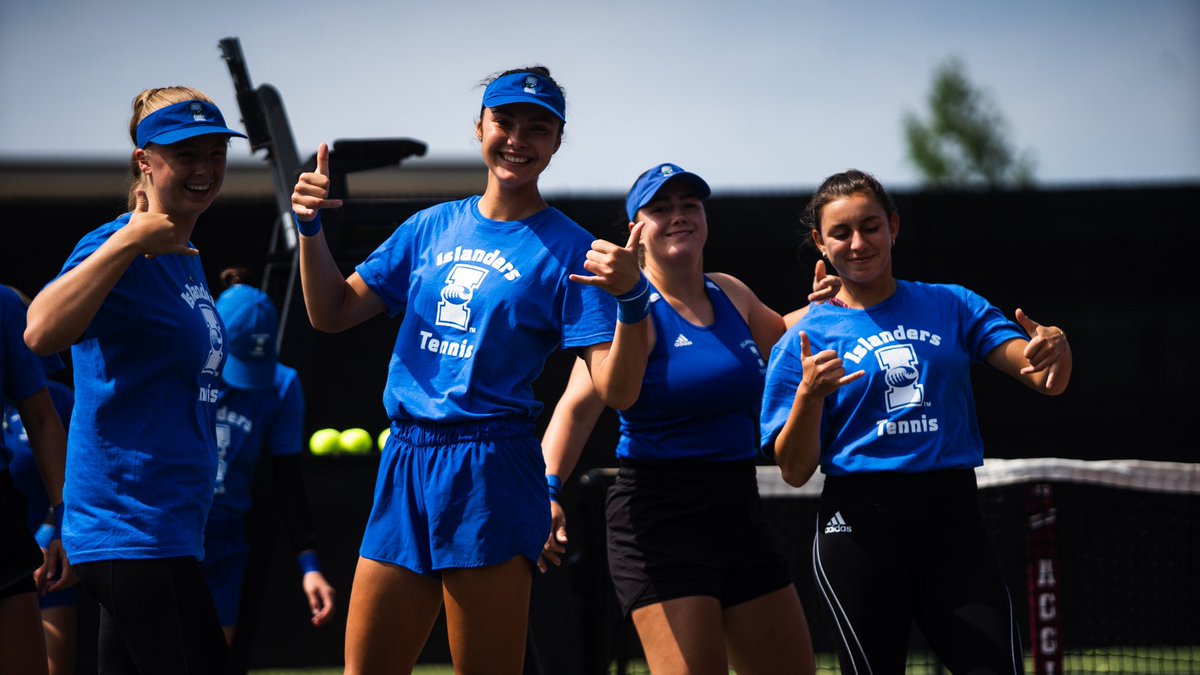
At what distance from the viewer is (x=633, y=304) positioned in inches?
119

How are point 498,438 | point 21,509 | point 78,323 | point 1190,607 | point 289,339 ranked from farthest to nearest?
point 1190,607 < point 289,339 < point 21,509 < point 498,438 < point 78,323

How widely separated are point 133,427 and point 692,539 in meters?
1.61

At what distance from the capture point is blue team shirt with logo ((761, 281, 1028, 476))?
343cm

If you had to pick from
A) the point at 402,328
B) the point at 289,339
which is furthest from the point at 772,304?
the point at 402,328

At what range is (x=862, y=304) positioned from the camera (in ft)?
12.0

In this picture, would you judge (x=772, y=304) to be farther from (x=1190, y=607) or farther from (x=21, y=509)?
(x=21, y=509)

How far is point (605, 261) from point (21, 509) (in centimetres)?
189

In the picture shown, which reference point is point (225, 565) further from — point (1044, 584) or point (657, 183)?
point (1044, 584)

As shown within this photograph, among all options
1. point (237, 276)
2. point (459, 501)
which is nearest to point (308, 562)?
point (237, 276)

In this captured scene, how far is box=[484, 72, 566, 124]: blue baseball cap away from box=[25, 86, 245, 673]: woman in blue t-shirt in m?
0.71

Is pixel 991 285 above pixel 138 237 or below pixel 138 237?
below

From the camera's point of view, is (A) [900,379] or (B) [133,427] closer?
(B) [133,427]

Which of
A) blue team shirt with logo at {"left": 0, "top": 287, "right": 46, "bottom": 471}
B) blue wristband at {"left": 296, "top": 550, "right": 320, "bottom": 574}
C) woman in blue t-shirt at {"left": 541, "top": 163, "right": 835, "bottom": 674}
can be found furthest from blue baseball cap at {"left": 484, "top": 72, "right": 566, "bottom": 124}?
blue wristband at {"left": 296, "top": 550, "right": 320, "bottom": 574}

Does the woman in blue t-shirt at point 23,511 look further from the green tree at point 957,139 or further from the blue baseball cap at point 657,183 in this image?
the green tree at point 957,139
